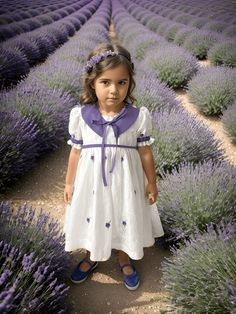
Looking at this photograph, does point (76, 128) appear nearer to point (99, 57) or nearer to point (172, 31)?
point (99, 57)

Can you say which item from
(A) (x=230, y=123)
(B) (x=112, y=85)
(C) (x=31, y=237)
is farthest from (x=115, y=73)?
(A) (x=230, y=123)

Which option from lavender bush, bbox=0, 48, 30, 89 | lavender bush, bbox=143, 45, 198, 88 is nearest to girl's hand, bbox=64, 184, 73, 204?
lavender bush, bbox=0, 48, 30, 89

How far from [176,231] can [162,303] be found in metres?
0.52

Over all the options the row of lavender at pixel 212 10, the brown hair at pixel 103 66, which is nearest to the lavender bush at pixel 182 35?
the row of lavender at pixel 212 10

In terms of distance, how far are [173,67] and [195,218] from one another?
494cm

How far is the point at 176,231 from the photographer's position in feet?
7.77

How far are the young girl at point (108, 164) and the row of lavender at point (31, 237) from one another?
0.19 meters

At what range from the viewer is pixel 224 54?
7.95 m

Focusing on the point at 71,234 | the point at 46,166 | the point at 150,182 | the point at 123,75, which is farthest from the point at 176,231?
the point at 46,166

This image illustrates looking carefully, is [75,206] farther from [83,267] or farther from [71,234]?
[83,267]

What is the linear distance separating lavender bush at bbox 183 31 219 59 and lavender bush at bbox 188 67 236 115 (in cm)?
397

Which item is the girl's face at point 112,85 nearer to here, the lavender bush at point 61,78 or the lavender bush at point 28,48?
the lavender bush at point 61,78

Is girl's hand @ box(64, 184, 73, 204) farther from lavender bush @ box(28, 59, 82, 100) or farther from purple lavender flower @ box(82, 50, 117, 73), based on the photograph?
lavender bush @ box(28, 59, 82, 100)

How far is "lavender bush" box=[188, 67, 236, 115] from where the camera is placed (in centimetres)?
532
